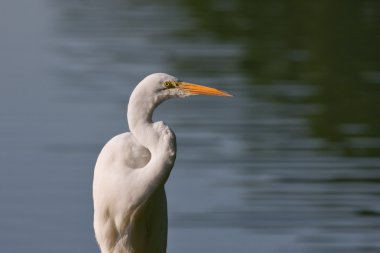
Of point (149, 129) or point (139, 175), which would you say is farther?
point (139, 175)

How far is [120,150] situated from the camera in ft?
21.3

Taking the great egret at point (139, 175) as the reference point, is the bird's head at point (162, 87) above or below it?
above

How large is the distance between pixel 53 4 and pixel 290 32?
3.36 m

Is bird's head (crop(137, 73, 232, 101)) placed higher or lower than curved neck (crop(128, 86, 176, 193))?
higher

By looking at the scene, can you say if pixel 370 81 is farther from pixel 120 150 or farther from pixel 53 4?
pixel 120 150

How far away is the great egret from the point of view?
631 centimetres

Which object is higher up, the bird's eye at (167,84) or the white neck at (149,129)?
the bird's eye at (167,84)

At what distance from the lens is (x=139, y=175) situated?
21.3 feet

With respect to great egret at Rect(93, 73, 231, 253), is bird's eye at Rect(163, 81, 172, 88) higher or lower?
higher

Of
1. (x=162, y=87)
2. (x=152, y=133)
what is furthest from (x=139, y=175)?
(x=162, y=87)

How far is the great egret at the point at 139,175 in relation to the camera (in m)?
6.31

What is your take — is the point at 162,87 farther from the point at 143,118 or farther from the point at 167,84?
the point at 143,118

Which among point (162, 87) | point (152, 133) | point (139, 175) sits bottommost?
point (139, 175)

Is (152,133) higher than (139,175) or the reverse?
higher
